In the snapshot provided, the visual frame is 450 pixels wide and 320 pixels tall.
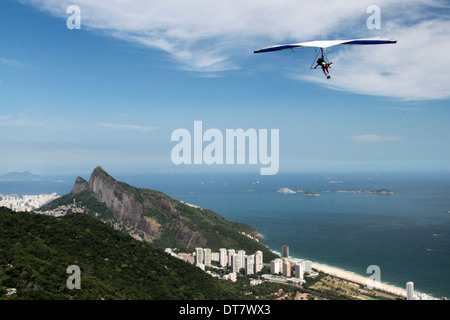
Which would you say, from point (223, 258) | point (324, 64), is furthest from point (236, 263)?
point (324, 64)

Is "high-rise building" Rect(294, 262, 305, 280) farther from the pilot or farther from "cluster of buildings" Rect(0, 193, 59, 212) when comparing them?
"cluster of buildings" Rect(0, 193, 59, 212)

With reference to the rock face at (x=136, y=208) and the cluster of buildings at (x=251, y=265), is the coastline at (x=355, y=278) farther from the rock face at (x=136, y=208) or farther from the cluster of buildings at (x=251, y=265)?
the rock face at (x=136, y=208)

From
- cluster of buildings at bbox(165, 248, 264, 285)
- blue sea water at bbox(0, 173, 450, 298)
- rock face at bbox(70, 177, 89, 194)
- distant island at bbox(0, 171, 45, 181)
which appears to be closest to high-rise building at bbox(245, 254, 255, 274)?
cluster of buildings at bbox(165, 248, 264, 285)

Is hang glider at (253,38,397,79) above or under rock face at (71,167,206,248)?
above
